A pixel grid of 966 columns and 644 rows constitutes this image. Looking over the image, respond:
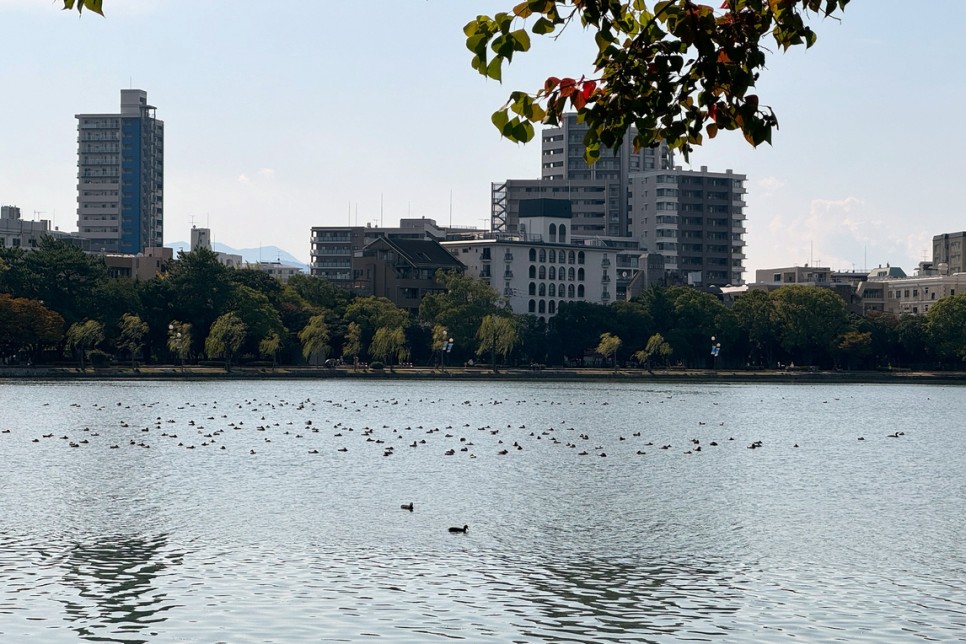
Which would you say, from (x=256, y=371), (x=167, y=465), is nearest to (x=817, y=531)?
(x=167, y=465)

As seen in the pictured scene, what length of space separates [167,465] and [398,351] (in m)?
109

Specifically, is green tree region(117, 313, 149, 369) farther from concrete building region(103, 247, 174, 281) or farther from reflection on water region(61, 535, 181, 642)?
reflection on water region(61, 535, 181, 642)

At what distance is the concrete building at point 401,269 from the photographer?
622 ft

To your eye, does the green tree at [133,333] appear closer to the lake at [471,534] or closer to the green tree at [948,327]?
the lake at [471,534]

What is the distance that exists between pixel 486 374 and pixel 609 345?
1767 centimetres

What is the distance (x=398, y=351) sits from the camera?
523 feet

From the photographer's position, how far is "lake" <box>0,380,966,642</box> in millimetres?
24016

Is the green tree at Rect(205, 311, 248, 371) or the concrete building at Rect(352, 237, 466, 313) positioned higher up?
the concrete building at Rect(352, 237, 466, 313)

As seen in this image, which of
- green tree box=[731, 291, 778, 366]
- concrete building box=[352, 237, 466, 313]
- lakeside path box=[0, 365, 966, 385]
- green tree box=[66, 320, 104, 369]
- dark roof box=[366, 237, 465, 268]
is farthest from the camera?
dark roof box=[366, 237, 465, 268]

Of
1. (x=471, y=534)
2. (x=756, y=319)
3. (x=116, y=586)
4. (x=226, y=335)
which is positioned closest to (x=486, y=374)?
(x=226, y=335)

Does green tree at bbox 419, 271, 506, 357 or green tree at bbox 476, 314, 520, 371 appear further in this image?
green tree at bbox 419, 271, 506, 357

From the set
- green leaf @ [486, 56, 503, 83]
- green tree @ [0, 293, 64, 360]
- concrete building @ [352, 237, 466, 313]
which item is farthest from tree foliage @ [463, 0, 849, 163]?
concrete building @ [352, 237, 466, 313]

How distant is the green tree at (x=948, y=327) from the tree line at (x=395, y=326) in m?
0.18

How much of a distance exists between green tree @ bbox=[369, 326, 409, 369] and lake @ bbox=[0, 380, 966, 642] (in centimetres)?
8032
